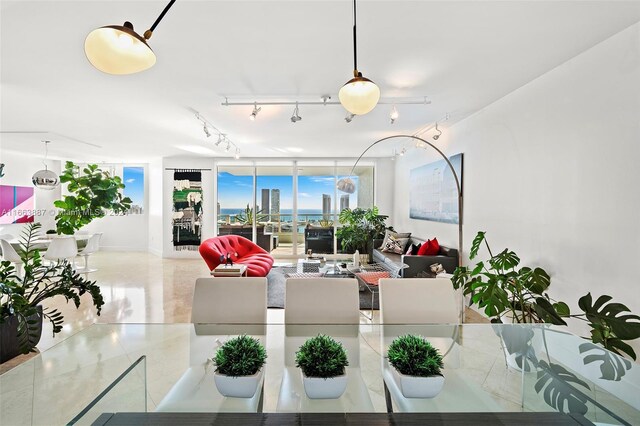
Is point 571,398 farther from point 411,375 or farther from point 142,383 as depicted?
point 142,383

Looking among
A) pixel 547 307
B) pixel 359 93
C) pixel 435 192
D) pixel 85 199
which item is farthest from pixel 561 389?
pixel 85 199

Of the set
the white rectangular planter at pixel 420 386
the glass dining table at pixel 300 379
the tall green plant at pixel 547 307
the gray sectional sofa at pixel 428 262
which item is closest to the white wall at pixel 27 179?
the glass dining table at pixel 300 379

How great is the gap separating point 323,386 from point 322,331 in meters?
0.49

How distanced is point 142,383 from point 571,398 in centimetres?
195

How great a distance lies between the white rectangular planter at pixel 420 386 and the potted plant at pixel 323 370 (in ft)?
0.85

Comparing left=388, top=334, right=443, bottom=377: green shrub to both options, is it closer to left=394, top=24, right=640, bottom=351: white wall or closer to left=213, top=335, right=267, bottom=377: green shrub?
left=213, top=335, right=267, bottom=377: green shrub

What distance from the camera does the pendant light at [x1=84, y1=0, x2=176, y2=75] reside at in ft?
3.74

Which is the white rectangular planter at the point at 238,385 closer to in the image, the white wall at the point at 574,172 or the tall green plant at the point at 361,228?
the white wall at the point at 574,172

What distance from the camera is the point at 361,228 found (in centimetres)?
700

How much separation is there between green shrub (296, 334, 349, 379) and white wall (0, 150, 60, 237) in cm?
898

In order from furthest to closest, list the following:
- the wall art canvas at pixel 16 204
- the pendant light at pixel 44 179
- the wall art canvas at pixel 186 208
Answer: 1. the wall art canvas at pixel 186 208
2. the wall art canvas at pixel 16 204
3. the pendant light at pixel 44 179

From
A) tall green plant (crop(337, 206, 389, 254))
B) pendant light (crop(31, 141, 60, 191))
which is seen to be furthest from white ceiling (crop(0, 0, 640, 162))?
tall green plant (crop(337, 206, 389, 254))

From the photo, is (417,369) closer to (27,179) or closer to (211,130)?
(211,130)

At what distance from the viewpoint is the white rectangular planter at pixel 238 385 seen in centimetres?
126
